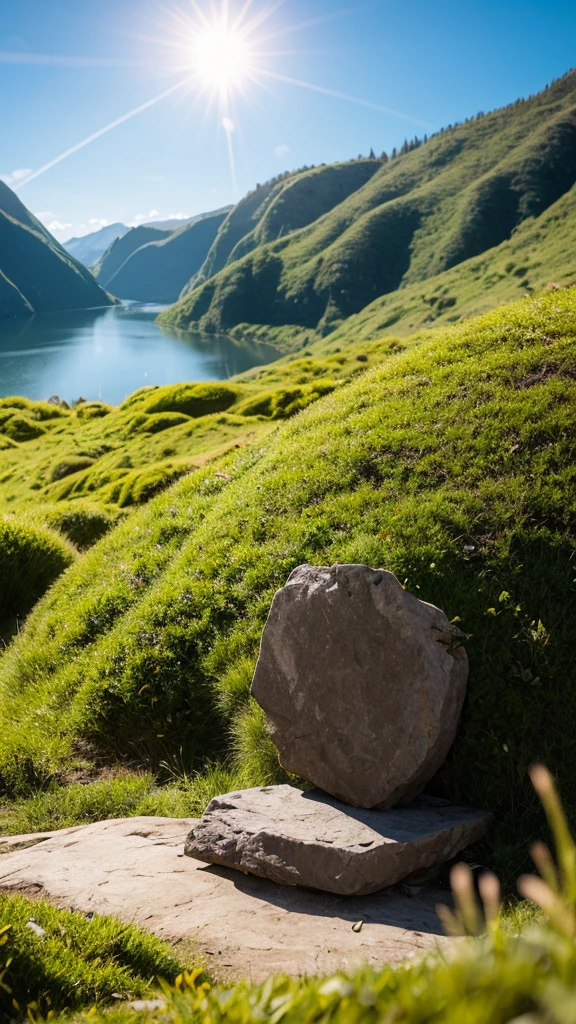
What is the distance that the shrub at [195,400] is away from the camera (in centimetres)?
Answer: 3922

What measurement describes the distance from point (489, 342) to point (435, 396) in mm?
2169

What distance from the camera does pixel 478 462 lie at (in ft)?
32.9

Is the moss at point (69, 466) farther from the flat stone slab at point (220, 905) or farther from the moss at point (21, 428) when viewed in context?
the flat stone slab at point (220, 905)

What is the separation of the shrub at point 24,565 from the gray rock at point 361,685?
8596mm

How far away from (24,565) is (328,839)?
10701 millimetres

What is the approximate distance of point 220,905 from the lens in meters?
5.22

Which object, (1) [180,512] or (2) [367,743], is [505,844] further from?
(1) [180,512]

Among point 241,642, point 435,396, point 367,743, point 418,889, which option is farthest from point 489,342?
point 418,889

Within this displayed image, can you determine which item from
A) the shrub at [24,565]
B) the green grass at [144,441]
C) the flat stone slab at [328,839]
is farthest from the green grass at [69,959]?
the green grass at [144,441]

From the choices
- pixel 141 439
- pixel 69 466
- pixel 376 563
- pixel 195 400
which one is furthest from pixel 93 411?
pixel 376 563

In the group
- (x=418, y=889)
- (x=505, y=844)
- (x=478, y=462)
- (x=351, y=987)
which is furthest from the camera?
(x=478, y=462)

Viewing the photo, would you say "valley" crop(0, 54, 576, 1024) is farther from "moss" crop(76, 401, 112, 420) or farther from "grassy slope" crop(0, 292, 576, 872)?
"moss" crop(76, 401, 112, 420)

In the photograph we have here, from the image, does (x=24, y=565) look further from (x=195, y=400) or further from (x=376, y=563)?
(x=195, y=400)

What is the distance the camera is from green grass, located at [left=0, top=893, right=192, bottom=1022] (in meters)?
3.64
